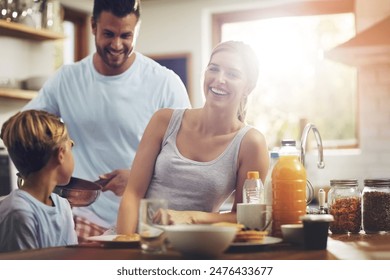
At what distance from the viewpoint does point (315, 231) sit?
49.7 inches

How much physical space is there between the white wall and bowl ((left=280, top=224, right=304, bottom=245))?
2.45ft

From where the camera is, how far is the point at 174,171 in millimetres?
1736

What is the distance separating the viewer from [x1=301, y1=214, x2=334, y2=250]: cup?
1257 mm

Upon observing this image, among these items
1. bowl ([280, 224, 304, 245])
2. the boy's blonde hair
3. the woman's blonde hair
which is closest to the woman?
the woman's blonde hair

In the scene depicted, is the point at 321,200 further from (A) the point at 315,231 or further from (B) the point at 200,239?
(B) the point at 200,239

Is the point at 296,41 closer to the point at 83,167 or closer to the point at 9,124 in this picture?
the point at 83,167

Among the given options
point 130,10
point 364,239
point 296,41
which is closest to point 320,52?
point 296,41

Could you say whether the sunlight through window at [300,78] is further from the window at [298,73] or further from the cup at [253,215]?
the cup at [253,215]

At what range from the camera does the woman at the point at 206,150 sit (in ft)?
5.55

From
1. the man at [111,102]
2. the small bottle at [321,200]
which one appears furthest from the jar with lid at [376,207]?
the man at [111,102]

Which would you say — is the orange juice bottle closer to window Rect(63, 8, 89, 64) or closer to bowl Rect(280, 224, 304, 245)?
bowl Rect(280, 224, 304, 245)

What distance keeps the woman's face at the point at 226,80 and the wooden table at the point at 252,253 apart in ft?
1.75

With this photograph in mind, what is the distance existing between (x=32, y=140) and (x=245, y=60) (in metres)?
0.62

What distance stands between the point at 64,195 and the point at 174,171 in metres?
0.33
